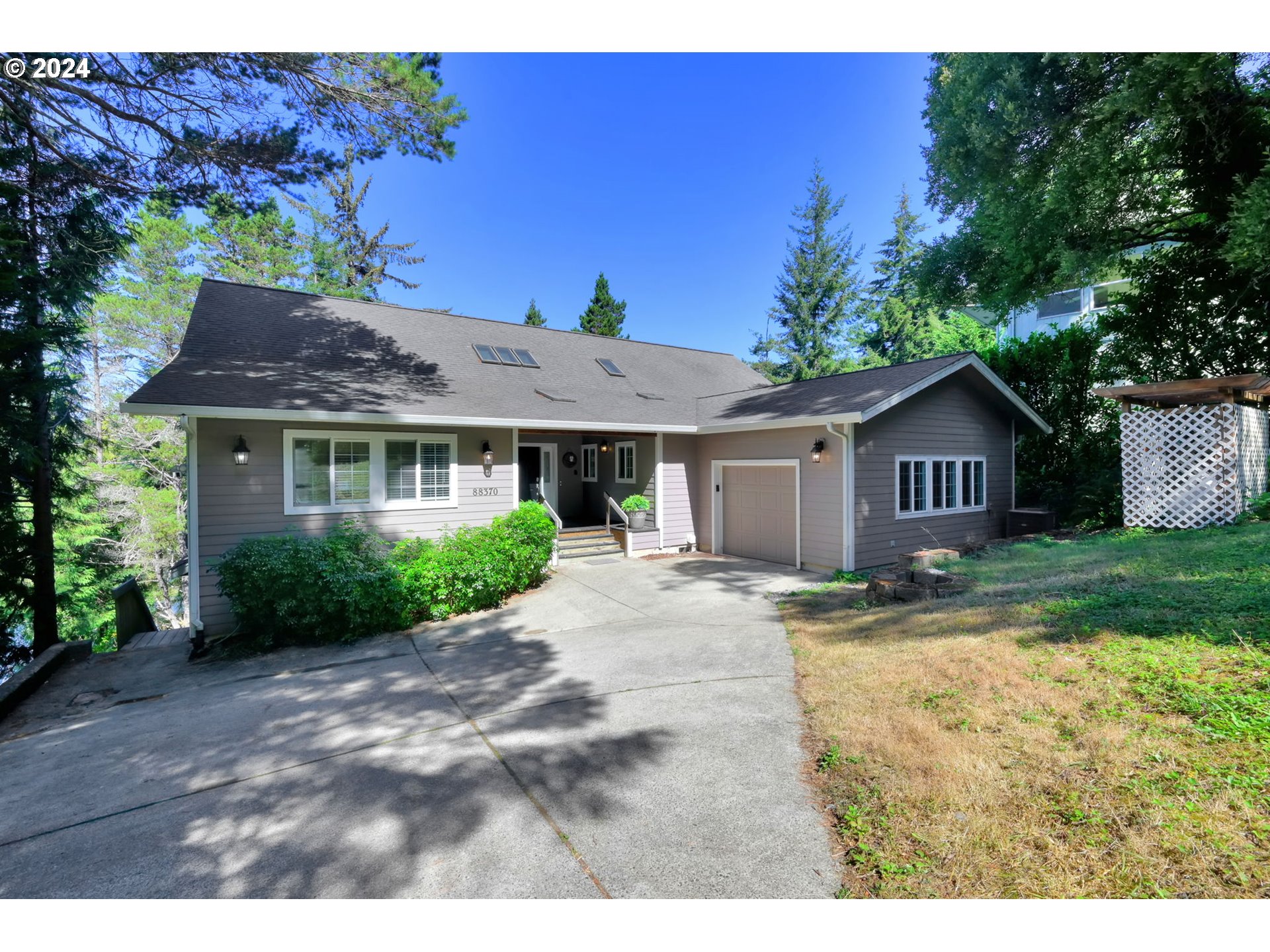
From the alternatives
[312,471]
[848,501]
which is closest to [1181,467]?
[848,501]

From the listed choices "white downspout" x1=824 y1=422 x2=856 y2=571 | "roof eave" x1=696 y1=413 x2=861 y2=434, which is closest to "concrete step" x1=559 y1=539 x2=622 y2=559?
"roof eave" x1=696 y1=413 x2=861 y2=434

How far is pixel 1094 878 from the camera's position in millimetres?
2062

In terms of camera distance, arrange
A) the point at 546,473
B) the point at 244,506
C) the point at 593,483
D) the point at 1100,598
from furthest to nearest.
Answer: the point at 593,483 < the point at 546,473 < the point at 244,506 < the point at 1100,598

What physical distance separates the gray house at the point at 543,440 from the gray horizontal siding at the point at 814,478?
29mm

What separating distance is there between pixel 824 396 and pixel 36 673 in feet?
37.8

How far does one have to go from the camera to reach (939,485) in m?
10.8

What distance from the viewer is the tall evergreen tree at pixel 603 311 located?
100 feet

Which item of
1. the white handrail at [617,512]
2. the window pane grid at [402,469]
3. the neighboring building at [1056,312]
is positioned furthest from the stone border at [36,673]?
the neighboring building at [1056,312]

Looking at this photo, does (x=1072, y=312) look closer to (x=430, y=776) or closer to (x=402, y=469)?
(x=402, y=469)

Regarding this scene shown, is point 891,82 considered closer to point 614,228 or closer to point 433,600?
point 433,600

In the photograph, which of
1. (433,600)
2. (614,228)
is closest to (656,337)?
(614,228)

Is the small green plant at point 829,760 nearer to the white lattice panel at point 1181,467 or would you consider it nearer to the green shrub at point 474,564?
the green shrub at point 474,564

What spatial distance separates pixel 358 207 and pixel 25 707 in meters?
25.3
